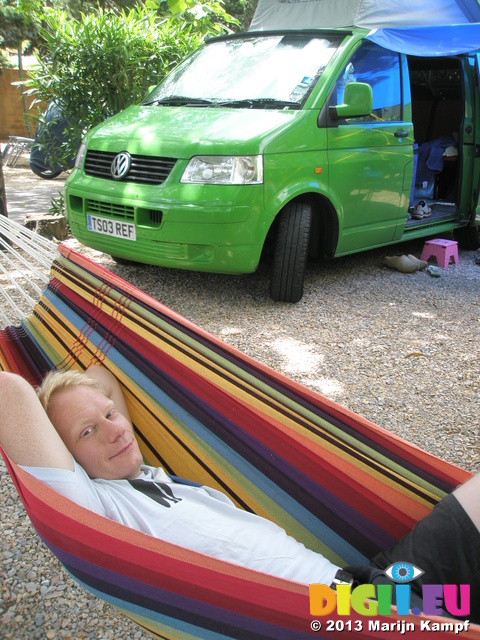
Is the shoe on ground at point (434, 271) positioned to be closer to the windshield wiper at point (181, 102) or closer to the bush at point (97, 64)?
the windshield wiper at point (181, 102)

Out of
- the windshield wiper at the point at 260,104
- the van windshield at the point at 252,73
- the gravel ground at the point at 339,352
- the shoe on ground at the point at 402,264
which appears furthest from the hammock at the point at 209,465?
the shoe on ground at the point at 402,264

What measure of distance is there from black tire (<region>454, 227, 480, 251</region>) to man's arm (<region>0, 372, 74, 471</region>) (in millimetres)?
5469

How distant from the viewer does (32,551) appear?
2033 mm

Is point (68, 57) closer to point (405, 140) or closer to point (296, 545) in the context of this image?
point (405, 140)

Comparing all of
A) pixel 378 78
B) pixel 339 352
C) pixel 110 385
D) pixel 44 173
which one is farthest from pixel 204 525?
pixel 44 173

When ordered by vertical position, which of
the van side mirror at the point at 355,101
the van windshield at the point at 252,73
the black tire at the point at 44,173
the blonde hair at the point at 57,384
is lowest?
the blonde hair at the point at 57,384

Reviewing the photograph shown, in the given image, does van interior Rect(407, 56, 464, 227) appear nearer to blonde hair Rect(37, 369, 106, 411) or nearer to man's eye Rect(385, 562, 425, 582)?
blonde hair Rect(37, 369, 106, 411)

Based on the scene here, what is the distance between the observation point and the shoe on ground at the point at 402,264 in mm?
5262

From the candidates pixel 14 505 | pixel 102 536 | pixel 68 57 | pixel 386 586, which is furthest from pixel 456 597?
pixel 68 57

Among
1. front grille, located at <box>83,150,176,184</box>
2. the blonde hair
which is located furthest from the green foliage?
the blonde hair

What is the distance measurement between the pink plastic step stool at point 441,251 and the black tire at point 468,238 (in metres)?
0.62

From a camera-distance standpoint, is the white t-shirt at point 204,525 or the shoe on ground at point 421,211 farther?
the shoe on ground at point 421,211

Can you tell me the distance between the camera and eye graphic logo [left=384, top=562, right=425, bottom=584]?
141 cm

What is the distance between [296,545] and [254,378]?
20.0 inches
